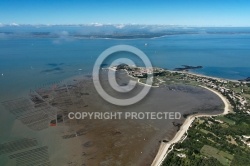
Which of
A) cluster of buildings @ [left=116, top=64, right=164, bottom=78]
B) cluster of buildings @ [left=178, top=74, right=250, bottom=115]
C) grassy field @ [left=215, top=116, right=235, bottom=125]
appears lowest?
grassy field @ [left=215, top=116, right=235, bottom=125]

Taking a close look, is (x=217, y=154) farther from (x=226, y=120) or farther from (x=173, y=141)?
(x=226, y=120)

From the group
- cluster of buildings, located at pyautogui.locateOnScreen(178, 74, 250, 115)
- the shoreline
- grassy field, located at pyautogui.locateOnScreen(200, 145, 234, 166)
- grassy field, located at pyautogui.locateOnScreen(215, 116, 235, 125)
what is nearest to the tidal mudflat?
the shoreline

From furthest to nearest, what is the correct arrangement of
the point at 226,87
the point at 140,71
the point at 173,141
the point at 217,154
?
1. the point at 140,71
2. the point at 226,87
3. the point at 173,141
4. the point at 217,154

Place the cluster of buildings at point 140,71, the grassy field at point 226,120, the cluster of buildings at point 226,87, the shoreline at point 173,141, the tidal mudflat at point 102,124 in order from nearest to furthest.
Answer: the shoreline at point 173,141
the tidal mudflat at point 102,124
the grassy field at point 226,120
the cluster of buildings at point 226,87
the cluster of buildings at point 140,71

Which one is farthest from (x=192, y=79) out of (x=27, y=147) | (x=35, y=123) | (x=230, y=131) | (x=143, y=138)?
(x=27, y=147)

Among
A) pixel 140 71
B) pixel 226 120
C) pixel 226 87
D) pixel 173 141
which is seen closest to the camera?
pixel 173 141

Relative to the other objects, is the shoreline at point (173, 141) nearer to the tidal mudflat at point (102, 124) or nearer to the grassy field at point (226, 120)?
the tidal mudflat at point (102, 124)

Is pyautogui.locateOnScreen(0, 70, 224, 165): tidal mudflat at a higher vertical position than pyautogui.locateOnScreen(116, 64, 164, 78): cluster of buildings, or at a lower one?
lower

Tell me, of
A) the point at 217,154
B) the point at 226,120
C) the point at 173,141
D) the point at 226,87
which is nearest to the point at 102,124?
the point at 173,141

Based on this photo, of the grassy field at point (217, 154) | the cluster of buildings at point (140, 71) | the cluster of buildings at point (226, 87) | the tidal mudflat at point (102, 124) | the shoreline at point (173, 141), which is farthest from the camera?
the cluster of buildings at point (140, 71)

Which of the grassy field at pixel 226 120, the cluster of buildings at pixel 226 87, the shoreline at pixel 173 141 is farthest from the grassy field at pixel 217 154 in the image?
the cluster of buildings at pixel 226 87

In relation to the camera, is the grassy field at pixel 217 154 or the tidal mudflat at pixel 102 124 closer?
the grassy field at pixel 217 154

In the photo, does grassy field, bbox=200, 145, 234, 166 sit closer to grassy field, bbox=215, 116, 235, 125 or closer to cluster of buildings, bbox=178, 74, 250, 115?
grassy field, bbox=215, 116, 235, 125
